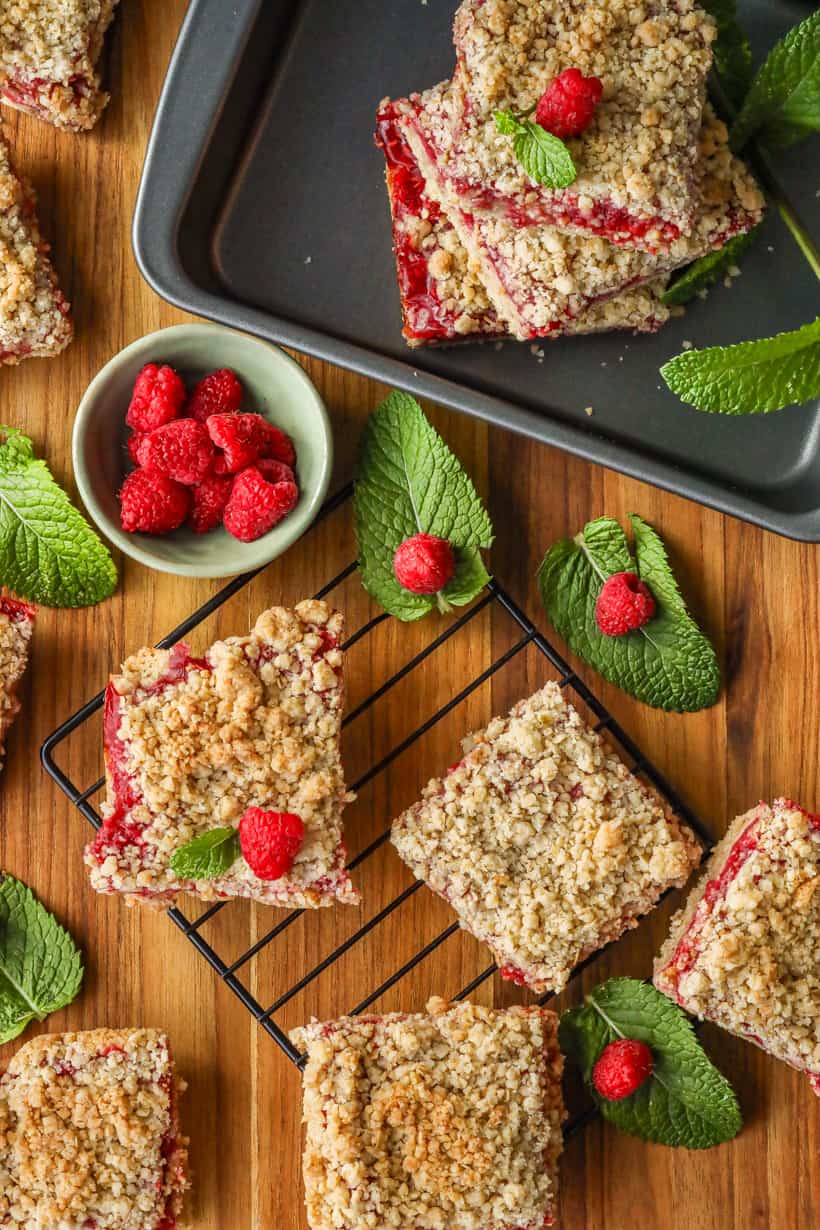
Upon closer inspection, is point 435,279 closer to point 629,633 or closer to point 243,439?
point 243,439

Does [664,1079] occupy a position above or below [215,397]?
below

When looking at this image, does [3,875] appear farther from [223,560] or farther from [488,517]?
[488,517]

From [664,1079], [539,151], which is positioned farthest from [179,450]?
[664,1079]

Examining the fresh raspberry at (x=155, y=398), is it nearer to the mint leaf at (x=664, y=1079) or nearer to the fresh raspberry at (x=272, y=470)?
the fresh raspberry at (x=272, y=470)

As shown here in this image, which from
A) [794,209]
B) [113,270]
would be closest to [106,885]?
[113,270]

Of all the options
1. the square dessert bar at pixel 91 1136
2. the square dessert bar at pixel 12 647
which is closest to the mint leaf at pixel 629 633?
the square dessert bar at pixel 12 647

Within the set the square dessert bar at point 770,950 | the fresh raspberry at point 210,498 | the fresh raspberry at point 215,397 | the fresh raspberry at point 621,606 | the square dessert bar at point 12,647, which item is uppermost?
the fresh raspberry at point 215,397
